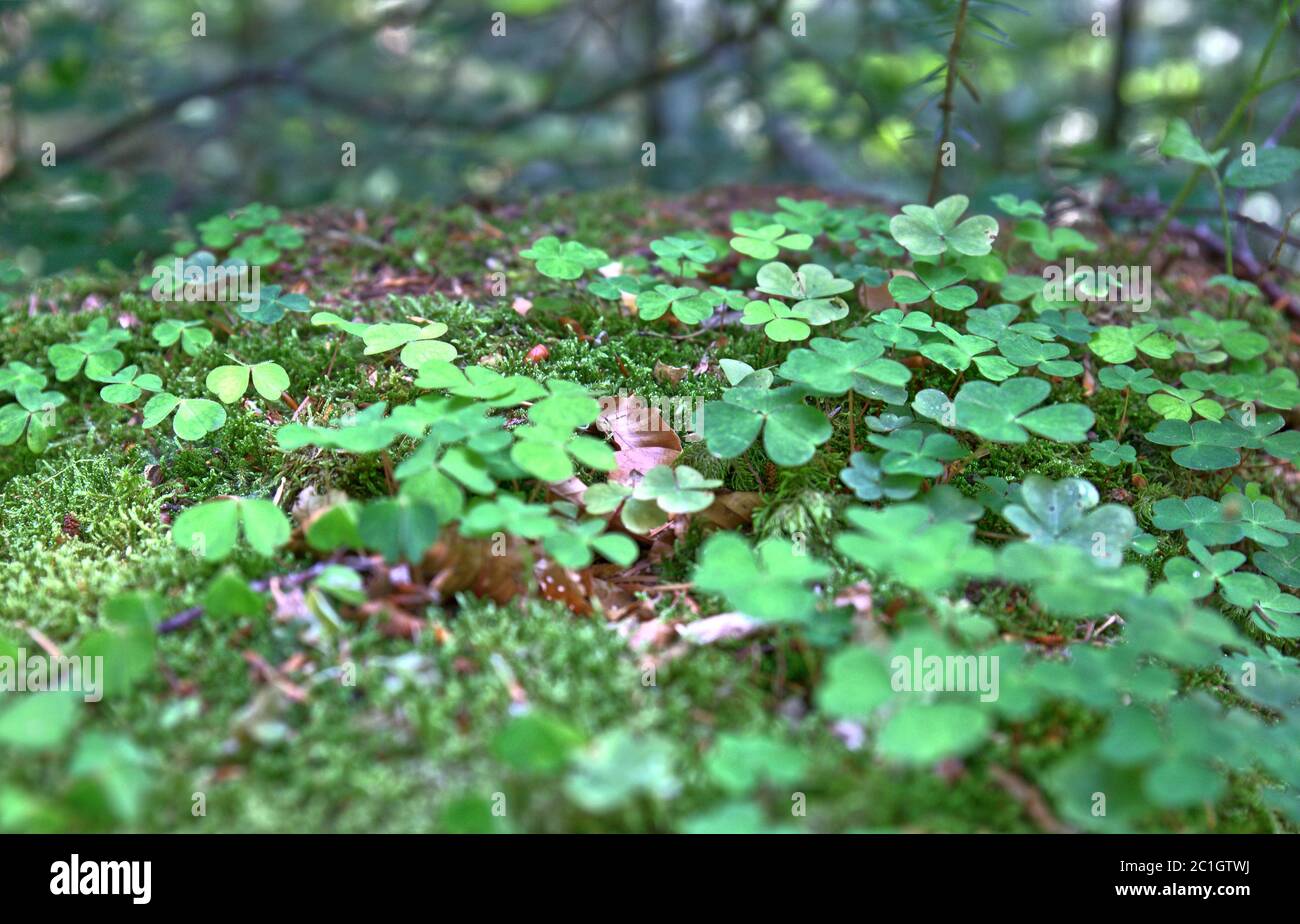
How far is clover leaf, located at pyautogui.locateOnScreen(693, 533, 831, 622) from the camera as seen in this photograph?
57.4 inches

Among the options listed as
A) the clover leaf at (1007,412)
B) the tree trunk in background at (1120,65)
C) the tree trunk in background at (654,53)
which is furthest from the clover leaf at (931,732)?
the tree trunk in background at (654,53)

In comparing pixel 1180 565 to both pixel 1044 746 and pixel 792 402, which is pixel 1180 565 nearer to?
pixel 1044 746

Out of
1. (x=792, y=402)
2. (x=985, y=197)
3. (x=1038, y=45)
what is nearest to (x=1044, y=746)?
(x=792, y=402)

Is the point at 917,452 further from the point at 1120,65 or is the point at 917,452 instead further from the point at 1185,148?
the point at 1120,65

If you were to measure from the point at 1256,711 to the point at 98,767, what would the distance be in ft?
7.36

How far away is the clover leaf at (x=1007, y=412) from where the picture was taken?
1.94 metres

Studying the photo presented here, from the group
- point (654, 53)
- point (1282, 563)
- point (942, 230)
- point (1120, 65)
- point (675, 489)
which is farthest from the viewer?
point (654, 53)

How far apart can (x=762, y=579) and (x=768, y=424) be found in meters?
0.56

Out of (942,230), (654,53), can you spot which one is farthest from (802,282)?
(654,53)

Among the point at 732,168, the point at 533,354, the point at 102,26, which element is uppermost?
the point at 102,26

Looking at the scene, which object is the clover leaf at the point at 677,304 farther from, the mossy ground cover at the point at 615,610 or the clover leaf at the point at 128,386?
the clover leaf at the point at 128,386

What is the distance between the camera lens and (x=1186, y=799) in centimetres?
119

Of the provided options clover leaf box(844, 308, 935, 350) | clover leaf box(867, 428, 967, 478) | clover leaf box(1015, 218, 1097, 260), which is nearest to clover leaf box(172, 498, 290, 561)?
clover leaf box(867, 428, 967, 478)

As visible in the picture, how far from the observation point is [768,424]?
1.99 metres
